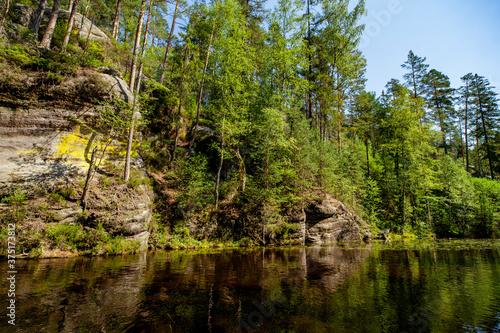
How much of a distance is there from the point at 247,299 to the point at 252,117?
1792cm

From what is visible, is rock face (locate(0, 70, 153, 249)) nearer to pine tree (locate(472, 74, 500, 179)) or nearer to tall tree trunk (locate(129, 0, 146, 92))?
tall tree trunk (locate(129, 0, 146, 92))

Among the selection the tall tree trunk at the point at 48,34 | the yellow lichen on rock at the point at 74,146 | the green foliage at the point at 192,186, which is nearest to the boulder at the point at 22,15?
the tall tree trunk at the point at 48,34

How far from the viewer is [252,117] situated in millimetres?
21141

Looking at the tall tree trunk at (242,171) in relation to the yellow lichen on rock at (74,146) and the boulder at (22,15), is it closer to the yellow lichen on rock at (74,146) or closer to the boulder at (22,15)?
the yellow lichen on rock at (74,146)

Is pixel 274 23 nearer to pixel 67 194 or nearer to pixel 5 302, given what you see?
pixel 67 194

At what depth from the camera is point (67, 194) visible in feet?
35.7

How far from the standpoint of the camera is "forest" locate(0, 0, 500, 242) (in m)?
16.5

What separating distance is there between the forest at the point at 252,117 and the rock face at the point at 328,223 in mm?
1776

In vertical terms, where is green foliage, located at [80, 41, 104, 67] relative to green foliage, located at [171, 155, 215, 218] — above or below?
above

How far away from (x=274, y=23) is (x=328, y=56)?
7.53 m

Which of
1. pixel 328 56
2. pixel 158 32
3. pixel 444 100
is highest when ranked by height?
pixel 444 100

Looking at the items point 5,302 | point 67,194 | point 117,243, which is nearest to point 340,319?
point 5,302

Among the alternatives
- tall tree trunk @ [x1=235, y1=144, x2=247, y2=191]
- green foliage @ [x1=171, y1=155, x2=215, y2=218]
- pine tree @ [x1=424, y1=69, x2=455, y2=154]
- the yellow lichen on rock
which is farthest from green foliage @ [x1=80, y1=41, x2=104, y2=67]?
pine tree @ [x1=424, y1=69, x2=455, y2=154]

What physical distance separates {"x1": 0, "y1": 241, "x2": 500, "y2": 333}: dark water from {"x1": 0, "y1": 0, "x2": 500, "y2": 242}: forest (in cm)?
817
